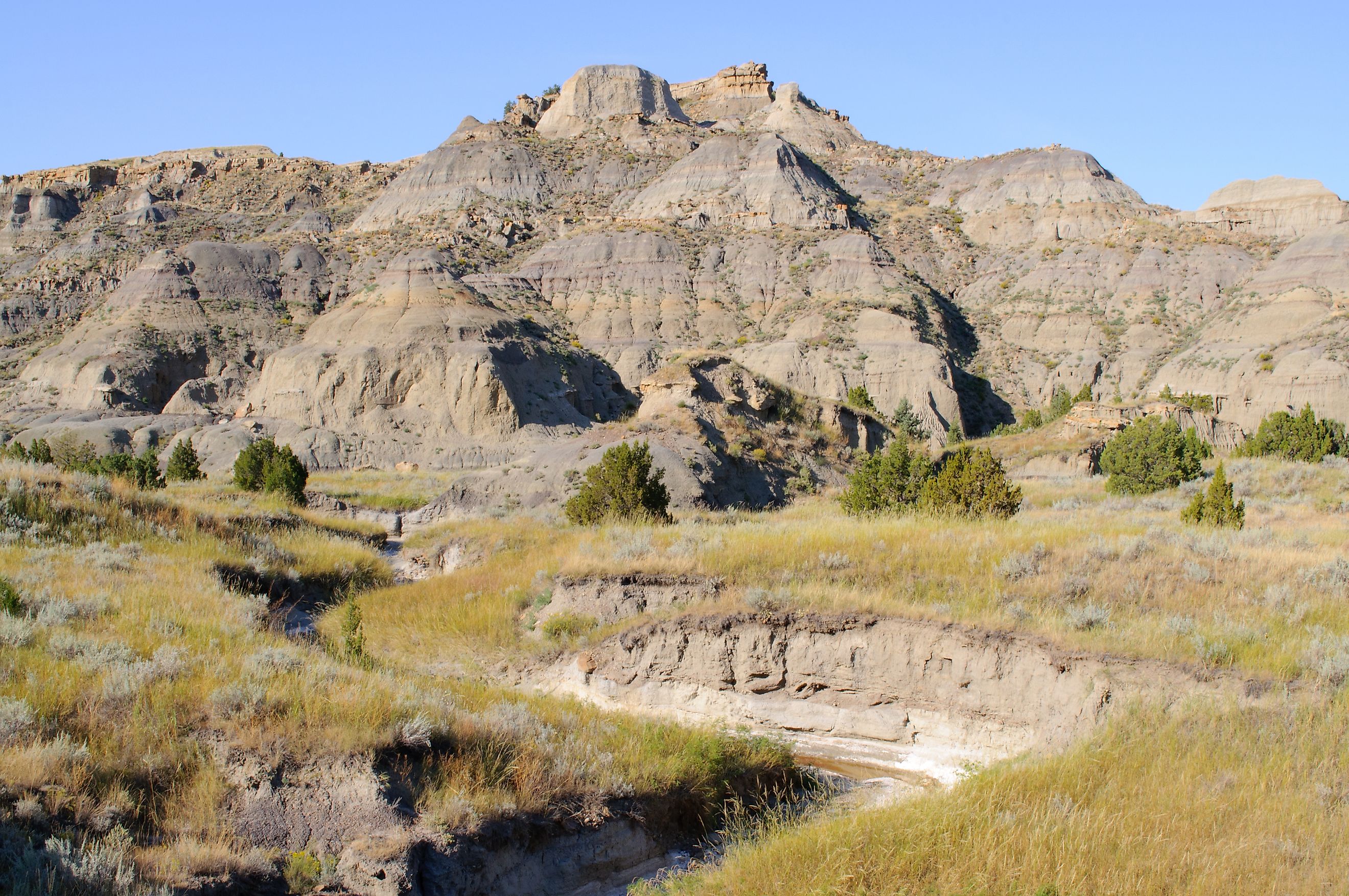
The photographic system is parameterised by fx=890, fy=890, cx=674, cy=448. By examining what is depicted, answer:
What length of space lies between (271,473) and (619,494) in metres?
13.9

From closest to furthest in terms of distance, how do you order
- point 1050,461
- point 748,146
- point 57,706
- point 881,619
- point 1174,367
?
1. point 57,706
2. point 881,619
3. point 1050,461
4. point 1174,367
5. point 748,146

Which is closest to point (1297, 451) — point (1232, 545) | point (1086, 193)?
point (1232, 545)

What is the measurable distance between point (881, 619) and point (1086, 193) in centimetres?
9028

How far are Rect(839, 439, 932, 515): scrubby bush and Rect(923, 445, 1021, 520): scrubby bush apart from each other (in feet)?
2.55

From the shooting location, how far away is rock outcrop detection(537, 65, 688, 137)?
339 ft

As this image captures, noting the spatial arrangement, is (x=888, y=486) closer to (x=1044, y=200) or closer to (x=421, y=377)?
(x=421, y=377)

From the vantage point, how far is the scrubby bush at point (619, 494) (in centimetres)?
1772

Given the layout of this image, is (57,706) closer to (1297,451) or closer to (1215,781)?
(1215,781)

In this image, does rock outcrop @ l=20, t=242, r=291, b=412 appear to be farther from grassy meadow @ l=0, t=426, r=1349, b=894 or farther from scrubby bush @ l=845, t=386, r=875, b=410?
grassy meadow @ l=0, t=426, r=1349, b=894

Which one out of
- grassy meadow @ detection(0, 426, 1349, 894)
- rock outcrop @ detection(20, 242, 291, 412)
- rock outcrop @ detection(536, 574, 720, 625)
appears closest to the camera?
grassy meadow @ detection(0, 426, 1349, 894)

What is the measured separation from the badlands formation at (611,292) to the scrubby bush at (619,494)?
867 centimetres

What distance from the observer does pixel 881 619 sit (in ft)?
31.8

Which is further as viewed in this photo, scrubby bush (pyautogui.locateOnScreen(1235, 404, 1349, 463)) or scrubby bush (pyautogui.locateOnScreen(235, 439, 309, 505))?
scrubby bush (pyautogui.locateOnScreen(1235, 404, 1349, 463))

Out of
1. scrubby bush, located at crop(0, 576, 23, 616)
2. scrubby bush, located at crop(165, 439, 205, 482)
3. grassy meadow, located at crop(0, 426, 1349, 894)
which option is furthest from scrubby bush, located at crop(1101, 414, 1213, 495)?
scrubby bush, located at crop(165, 439, 205, 482)
